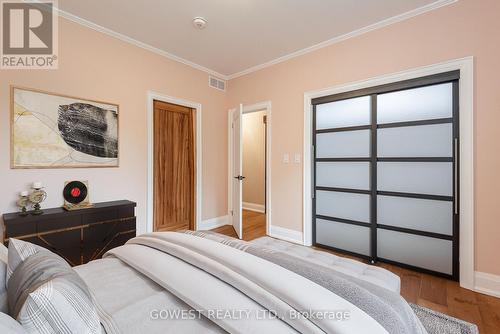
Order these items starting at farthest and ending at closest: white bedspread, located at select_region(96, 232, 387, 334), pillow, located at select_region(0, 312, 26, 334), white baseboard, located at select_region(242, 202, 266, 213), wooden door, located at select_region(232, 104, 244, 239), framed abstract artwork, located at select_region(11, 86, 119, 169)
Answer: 1. white baseboard, located at select_region(242, 202, 266, 213)
2. wooden door, located at select_region(232, 104, 244, 239)
3. framed abstract artwork, located at select_region(11, 86, 119, 169)
4. white bedspread, located at select_region(96, 232, 387, 334)
5. pillow, located at select_region(0, 312, 26, 334)

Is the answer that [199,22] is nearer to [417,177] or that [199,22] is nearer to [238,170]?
[238,170]

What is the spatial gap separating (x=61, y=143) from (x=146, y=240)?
1803mm

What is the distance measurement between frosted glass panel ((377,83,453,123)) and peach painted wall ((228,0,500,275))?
0.23m

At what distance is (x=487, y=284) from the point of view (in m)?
2.00

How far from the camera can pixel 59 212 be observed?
2115mm

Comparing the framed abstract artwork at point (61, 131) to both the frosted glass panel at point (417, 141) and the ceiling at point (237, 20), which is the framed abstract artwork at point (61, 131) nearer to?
the ceiling at point (237, 20)

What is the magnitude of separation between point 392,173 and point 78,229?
3.34 meters

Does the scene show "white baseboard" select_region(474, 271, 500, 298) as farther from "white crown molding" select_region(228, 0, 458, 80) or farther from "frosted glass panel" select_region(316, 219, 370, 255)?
"white crown molding" select_region(228, 0, 458, 80)

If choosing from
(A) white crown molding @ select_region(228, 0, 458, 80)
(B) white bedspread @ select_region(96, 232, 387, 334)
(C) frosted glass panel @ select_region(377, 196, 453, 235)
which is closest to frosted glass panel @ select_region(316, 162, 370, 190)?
(C) frosted glass panel @ select_region(377, 196, 453, 235)

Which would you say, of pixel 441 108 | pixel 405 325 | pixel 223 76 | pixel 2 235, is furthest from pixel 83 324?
pixel 223 76

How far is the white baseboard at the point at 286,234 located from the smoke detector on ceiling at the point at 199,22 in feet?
9.31

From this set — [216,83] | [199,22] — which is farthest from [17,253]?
[216,83]

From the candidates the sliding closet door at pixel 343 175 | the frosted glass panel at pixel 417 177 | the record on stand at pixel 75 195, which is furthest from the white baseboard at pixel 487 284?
the record on stand at pixel 75 195

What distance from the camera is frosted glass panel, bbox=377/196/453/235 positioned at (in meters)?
2.26
